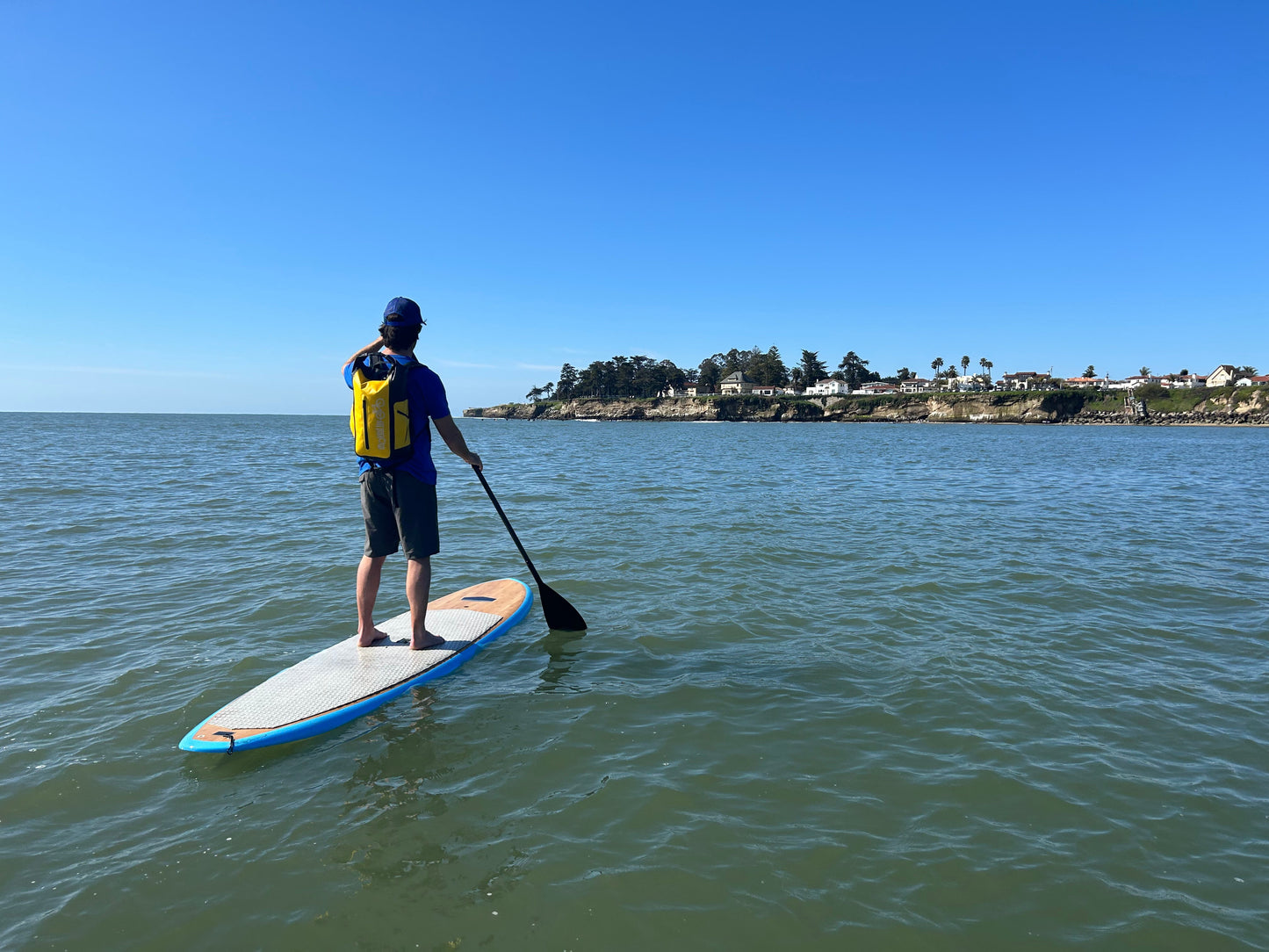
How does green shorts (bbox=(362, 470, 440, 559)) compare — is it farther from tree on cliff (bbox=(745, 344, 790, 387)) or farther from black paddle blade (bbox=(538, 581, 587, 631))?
tree on cliff (bbox=(745, 344, 790, 387))

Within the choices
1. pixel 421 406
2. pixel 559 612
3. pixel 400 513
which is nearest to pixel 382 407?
pixel 421 406

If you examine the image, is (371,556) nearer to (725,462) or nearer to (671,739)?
(671,739)

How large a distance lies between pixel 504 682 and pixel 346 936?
9.38 ft

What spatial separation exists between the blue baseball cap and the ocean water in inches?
121

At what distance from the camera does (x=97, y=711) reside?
196 inches

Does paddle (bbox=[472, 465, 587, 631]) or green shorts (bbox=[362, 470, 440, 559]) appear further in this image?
paddle (bbox=[472, 465, 587, 631])

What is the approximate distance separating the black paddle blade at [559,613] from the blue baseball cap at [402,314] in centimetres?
291

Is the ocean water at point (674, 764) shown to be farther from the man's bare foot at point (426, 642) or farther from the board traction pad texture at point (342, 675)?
the man's bare foot at point (426, 642)

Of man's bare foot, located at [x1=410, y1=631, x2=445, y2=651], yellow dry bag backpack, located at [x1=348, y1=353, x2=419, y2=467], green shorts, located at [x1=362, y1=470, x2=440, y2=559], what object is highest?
yellow dry bag backpack, located at [x1=348, y1=353, x2=419, y2=467]

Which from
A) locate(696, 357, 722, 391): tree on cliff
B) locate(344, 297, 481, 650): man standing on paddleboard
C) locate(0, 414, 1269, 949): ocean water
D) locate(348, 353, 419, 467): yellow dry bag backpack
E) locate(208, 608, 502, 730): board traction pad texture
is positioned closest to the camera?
locate(0, 414, 1269, 949): ocean water

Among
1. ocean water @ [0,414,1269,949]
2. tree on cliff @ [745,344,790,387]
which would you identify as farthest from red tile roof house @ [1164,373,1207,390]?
ocean water @ [0,414,1269,949]

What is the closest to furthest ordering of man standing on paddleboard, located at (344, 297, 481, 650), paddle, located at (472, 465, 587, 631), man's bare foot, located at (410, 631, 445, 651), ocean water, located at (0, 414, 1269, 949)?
ocean water, located at (0, 414, 1269, 949), man standing on paddleboard, located at (344, 297, 481, 650), man's bare foot, located at (410, 631, 445, 651), paddle, located at (472, 465, 587, 631)

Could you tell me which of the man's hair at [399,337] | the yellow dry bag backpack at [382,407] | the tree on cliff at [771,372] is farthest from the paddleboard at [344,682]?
the tree on cliff at [771,372]

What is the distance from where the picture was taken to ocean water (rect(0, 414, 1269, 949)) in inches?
120
